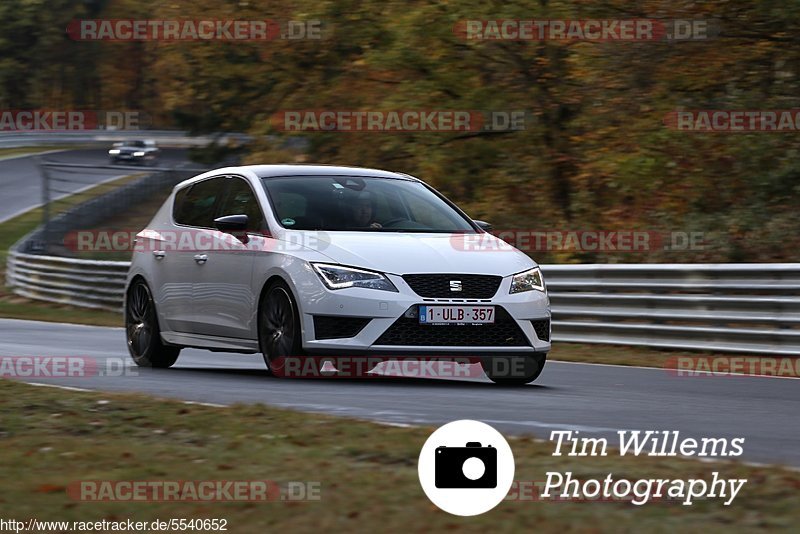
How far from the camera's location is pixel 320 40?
96.0ft

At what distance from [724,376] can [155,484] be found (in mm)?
7359

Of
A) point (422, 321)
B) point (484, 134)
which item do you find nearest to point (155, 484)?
point (422, 321)

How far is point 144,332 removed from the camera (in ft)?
43.0

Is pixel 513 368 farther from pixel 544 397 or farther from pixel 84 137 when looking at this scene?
pixel 84 137

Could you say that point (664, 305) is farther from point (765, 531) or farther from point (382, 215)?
point (765, 531)

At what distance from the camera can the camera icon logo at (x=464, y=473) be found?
535 cm

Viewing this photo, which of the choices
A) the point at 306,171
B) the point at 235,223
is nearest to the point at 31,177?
the point at 306,171

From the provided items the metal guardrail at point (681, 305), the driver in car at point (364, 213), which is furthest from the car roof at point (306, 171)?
the metal guardrail at point (681, 305)

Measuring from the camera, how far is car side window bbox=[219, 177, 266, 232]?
37.9ft

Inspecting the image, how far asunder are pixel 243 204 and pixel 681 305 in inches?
228

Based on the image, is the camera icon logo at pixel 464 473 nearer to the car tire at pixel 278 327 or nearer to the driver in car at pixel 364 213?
the car tire at pixel 278 327

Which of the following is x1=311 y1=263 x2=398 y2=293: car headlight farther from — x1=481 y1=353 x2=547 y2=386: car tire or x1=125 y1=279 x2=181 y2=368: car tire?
x1=125 y1=279 x2=181 y2=368: car tire

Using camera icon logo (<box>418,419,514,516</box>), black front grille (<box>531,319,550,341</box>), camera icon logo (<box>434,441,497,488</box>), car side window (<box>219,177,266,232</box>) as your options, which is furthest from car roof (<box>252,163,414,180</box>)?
camera icon logo (<box>434,441,497,488</box>)

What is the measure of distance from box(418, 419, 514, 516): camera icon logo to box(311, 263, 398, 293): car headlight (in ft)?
14.8
